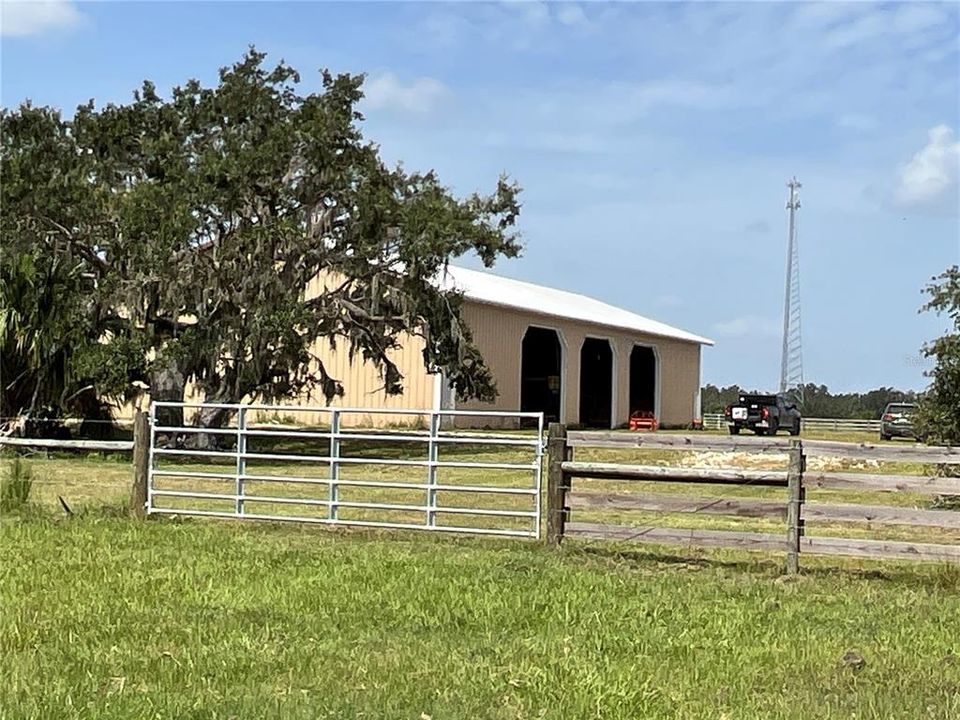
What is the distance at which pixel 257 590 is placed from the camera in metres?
8.16

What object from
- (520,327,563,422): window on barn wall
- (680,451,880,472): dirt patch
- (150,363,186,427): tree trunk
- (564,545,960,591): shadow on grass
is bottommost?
(564,545,960,591): shadow on grass

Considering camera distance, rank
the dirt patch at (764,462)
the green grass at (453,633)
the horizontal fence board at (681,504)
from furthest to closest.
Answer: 1. the dirt patch at (764,462)
2. the horizontal fence board at (681,504)
3. the green grass at (453,633)

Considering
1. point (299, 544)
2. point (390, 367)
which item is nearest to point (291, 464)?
point (390, 367)

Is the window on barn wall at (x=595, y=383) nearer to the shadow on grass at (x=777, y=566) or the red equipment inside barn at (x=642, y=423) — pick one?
the red equipment inside barn at (x=642, y=423)

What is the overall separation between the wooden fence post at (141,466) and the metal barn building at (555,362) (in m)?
19.7

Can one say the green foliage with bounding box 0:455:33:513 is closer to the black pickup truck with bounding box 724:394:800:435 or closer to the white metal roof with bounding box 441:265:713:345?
the white metal roof with bounding box 441:265:713:345

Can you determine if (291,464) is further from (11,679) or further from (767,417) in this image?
(767,417)

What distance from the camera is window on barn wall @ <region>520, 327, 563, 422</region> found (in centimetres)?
4753

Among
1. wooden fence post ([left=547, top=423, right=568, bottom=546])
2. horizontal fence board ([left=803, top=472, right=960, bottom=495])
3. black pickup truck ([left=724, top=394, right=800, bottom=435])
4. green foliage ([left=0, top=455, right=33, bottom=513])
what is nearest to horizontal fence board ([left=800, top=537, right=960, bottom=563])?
horizontal fence board ([left=803, top=472, right=960, bottom=495])

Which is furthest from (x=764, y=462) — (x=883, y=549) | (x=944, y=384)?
(x=883, y=549)

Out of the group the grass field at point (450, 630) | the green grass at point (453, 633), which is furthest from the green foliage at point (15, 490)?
the green grass at point (453, 633)

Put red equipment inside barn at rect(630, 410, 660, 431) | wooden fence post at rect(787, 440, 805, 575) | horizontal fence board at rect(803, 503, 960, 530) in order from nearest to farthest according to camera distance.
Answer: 1. horizontal fence board at rect(803, 503, 960, 530)
2. wooden fence post at rect(787, 440, 805, 575)
3. red equipment inside barn at rect(630, 410, 660, 431)

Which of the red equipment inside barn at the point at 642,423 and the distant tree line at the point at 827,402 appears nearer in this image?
the red equipment inside barn at the point at 642,423

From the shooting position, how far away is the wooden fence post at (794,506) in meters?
9.71
